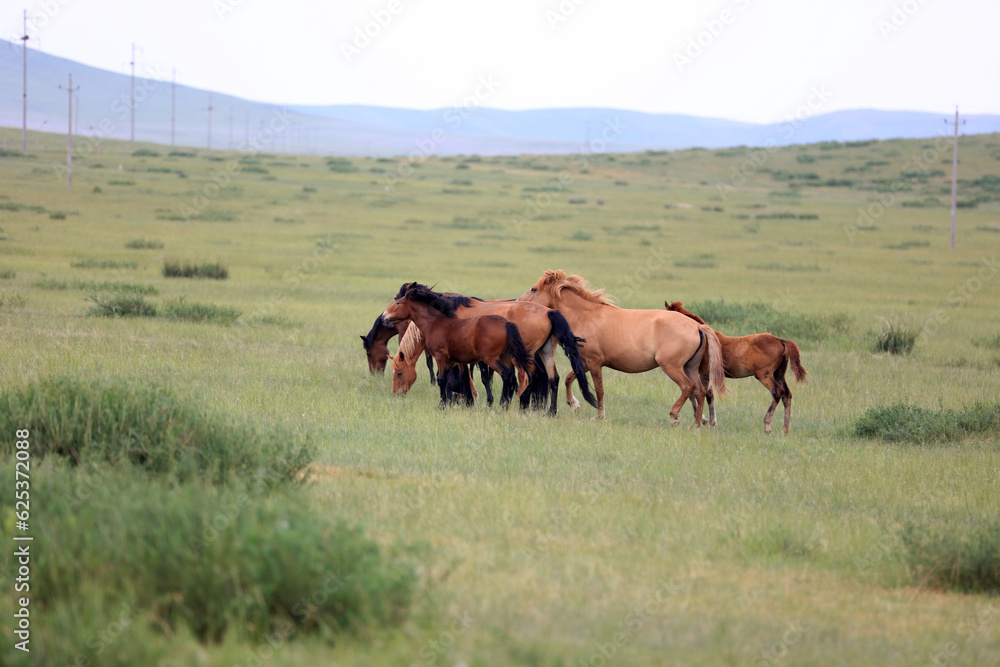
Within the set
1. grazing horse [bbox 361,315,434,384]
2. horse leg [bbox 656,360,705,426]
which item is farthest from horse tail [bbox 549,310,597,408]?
grazing horse [bbox 361,315,434,384]

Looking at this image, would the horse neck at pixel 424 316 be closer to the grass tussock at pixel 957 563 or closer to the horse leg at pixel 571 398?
the horse leg at pixel 571 398

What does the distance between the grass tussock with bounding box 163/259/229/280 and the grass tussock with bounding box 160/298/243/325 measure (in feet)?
20.2

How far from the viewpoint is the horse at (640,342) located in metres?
9.62

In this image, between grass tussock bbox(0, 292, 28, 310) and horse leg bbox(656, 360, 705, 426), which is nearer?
horse leg bbox(656, 360, 705, 426)

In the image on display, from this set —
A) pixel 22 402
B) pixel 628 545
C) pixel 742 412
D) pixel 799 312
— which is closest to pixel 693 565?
pixel 628 545

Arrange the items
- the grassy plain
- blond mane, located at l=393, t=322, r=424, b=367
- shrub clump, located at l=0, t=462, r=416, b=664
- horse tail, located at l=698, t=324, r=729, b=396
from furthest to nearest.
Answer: blond mane, located at l=393, t=322, r=424, b=367 → horse tail, located at l=698, t=324, r=729, b=396 → the grassy plain → shrub clump, located at l=0, t=462, r=416, b=664

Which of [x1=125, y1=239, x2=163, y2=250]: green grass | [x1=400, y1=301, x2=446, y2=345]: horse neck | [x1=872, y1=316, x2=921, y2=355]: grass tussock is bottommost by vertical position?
[x1=872, y1=316, x2=921, y2=355]: grass tussock

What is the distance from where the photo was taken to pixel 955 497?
22.2ft

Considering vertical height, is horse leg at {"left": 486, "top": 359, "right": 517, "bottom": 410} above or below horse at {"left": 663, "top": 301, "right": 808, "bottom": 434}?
below

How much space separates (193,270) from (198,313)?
6.90 metres

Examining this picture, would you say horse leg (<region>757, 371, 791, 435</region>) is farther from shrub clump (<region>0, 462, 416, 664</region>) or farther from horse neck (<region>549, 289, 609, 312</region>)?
shrub clump (<region>0, 462, 416, 664</region>)

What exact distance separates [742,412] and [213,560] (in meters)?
8.28

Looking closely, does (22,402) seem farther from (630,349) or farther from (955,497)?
(955,497)

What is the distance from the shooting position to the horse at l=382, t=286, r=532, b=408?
981 centimetres
